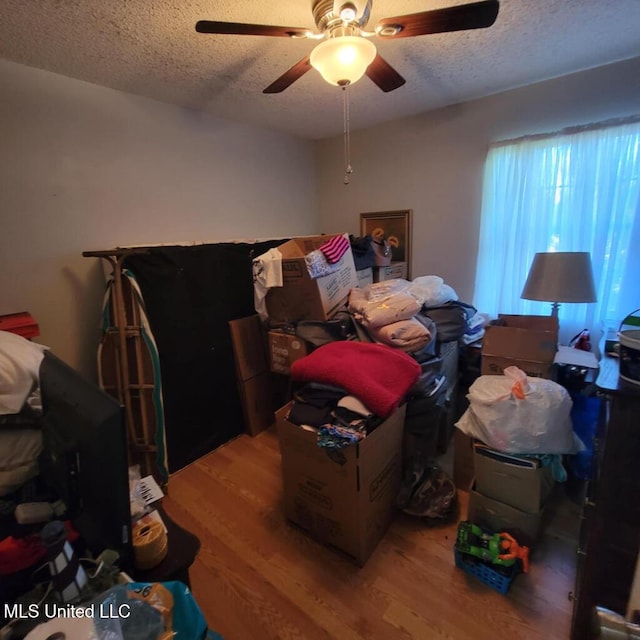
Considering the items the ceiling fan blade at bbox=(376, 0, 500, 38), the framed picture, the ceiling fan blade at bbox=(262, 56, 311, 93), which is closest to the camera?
A: the ceiling fan blade at bbox=(376, 0, 500, 38)

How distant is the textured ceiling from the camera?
1.52m

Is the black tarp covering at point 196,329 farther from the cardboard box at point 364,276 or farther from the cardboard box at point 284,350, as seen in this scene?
the cardboard box at point 364,276

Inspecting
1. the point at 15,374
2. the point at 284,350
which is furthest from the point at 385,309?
the point at 15,374

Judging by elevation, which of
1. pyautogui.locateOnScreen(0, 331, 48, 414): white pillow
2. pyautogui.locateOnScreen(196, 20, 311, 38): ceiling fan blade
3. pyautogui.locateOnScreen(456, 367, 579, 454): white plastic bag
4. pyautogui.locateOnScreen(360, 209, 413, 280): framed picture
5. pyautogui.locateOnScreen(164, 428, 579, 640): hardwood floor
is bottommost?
pyautogui.locateOnScreen(164, 428, 579, 640): hardwood floor

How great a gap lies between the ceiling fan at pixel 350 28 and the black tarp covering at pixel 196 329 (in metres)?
1.28

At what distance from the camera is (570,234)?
2342 mm

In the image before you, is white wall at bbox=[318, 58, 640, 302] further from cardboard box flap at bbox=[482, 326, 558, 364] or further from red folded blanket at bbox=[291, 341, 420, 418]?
red folded blanket at bbox=[291, 341, 420, 418]

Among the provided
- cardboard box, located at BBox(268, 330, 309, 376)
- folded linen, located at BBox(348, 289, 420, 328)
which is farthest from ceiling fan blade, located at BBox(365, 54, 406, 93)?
cardboard box, located at BBox(268, 330, 309, 376)

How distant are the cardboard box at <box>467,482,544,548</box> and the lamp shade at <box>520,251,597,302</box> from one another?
116 centimetres

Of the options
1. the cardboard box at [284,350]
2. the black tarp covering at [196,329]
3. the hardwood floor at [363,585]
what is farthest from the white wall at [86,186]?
the hardwood floor at [363,585]

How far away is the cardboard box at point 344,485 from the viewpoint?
154 cm

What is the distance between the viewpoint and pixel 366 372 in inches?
67.1

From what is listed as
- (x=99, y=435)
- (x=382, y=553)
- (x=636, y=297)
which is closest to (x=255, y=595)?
(x=382, y=553)

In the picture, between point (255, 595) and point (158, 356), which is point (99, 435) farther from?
point (158, 356)
